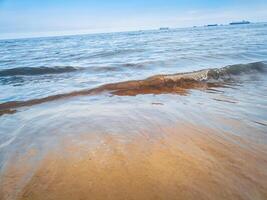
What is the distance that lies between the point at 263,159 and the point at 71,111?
143 inches

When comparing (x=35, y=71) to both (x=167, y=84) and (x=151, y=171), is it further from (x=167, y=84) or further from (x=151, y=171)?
(x=151, y=171)

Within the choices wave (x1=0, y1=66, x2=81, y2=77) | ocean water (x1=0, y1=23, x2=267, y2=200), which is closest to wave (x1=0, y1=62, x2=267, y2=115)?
ocean water (x1=0, y1=23, x2=267, y2=200)

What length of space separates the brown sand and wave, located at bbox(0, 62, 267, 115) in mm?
3162

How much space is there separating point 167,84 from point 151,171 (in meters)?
5.55

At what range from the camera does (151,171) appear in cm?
265

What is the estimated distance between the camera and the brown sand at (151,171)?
2.30 meters

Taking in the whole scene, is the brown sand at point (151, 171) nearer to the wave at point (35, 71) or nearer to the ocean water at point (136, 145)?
the ocean water at point (136, 145)

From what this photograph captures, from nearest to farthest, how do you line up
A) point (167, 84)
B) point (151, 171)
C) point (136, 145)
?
point (151, 171) < point (136, 145) < point (167, 84)

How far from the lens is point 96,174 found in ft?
8.70

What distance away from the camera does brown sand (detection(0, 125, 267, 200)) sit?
2.30 m

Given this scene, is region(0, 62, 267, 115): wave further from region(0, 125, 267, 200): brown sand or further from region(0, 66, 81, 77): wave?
region(0, 66, 81, 77): wave

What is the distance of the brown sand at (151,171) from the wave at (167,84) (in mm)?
3162

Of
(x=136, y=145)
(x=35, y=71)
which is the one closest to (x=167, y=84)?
(x=136, y=145)

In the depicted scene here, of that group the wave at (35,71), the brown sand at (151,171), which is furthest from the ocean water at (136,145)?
the wave at (35,71)
